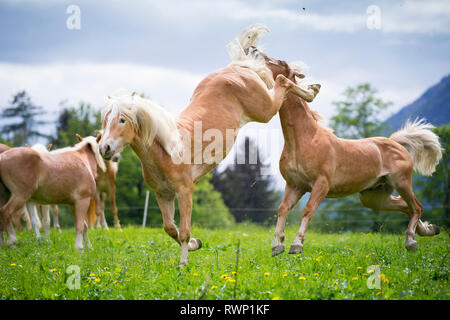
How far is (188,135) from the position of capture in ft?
19.6

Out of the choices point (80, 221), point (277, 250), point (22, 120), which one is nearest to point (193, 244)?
point (277, 250)

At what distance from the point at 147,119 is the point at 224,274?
2.23 m

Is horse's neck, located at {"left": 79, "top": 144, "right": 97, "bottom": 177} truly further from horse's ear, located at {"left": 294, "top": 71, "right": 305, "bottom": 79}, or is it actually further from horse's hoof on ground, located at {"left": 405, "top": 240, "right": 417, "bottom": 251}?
horse's hoof on ground, located at {"left": 405, "top": 240, "right": 417, "bottom": 251}

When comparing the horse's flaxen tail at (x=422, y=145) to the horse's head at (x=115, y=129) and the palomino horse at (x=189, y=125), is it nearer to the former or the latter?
the palomino horse at (x=189, y=125)

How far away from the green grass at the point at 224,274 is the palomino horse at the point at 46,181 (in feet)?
3.86

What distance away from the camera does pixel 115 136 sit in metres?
5.24

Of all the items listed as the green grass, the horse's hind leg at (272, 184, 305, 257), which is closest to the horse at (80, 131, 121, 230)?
the green grass

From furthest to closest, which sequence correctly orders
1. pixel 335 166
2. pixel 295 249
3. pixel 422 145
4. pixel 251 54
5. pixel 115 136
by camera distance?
pixel 422 145 → pixel 251 54 → pixel 335 166 → pixel 295 249 → pixel 115 136

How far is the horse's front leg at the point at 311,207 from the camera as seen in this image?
6.47 m

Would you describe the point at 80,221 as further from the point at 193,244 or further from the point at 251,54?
the point at 251,54

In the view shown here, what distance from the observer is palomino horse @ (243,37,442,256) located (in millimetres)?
6781

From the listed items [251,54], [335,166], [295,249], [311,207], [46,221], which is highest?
[251,54]

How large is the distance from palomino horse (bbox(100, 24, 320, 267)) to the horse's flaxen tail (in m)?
2.55
